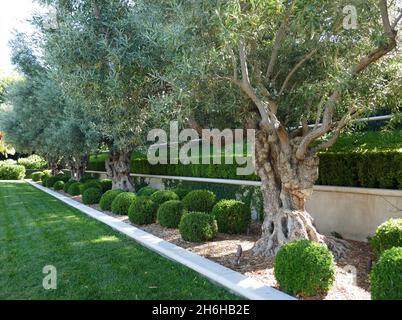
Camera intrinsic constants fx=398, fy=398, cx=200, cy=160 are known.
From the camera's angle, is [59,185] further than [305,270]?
Yes

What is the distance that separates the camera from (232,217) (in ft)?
26.3

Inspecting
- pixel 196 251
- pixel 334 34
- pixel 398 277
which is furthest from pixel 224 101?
pixel 398 277

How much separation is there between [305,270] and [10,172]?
3465 cm

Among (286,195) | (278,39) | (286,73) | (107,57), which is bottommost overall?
(286,195)

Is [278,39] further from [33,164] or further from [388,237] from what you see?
[33,164]

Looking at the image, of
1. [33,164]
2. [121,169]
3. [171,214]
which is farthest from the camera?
[33,164]

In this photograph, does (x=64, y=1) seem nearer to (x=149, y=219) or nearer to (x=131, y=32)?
(x=131, y=32)

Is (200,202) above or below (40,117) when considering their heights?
below

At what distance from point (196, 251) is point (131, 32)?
404cm

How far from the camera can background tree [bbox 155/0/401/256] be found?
5.11 metres

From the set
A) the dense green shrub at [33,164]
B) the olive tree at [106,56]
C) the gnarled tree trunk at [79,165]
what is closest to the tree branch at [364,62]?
the olive tree at [106,56]

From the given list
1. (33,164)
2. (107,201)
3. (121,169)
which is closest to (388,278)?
(107,201)

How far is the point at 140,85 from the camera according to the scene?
6.92 metres
